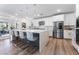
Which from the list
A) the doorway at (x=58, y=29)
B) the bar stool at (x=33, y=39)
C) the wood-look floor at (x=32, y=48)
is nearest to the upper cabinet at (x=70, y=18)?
the doorway at (x=58, y=29)

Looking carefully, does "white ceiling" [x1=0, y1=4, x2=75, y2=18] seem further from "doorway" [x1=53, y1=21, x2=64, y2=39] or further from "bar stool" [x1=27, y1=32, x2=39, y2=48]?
"bar stool" [x1=27, y1=32, x2=39, y2=48]

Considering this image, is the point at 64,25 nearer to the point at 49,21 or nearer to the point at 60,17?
the point at 60,17

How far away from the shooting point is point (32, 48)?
199 centimetres

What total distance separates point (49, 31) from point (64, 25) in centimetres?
35

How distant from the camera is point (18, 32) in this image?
2.04 meters

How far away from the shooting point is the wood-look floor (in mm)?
1942

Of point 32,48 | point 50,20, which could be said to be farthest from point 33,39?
point 50,20

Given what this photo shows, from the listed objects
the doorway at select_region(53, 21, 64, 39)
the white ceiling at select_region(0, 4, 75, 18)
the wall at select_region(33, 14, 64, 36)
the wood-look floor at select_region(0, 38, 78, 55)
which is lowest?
the wood-look floor at select_region(0, 38, 78, 55)

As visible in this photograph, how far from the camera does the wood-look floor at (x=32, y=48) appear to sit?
194 cm

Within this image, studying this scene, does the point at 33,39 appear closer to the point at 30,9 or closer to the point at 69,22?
the point at 30,9

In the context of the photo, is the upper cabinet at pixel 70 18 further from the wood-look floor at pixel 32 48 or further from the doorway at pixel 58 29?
the wood-look floor at pixel 32 48

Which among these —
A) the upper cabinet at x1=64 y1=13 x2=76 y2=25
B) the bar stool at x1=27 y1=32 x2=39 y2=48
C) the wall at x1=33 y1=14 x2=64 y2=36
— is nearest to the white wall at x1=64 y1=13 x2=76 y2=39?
the upper cabinet at x1=64 y1=13 x2=76 y2=25

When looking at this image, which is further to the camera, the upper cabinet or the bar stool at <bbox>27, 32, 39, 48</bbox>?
the bar stool at <bbox>27, 32, 39, 48</bbox>
